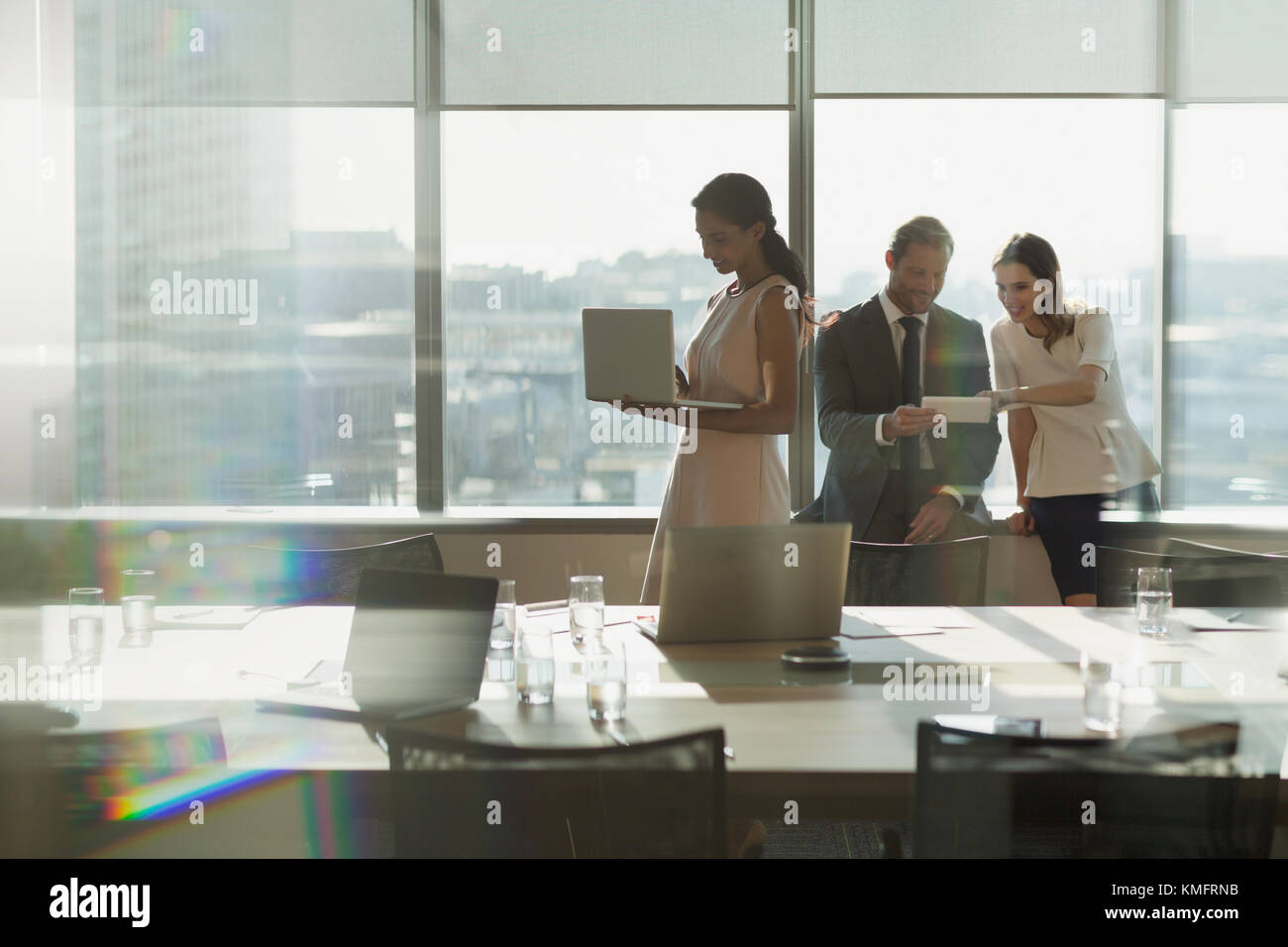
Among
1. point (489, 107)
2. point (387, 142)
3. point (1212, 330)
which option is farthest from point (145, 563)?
point (1212, 330)

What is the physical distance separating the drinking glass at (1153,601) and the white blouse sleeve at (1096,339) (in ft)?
4.84

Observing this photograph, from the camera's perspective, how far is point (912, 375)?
3822 mm

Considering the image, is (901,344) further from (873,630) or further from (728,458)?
(873,630)

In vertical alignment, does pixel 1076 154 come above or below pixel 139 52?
below

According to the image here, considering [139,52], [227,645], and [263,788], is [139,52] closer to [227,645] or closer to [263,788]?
[227,645]

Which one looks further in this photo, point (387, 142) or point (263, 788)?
point (387, 142)

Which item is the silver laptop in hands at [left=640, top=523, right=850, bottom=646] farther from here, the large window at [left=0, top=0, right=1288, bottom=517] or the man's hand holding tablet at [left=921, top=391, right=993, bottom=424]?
the large window at [left=0, top=0, right=1288, bottom=517]

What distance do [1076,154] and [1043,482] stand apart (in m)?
1.56

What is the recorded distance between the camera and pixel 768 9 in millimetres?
4582

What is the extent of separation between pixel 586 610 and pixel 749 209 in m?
1.28

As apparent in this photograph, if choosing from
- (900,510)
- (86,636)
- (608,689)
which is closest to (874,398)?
(900,510)

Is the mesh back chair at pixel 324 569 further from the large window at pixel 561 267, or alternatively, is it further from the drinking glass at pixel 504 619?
the large window at pixel 561 267

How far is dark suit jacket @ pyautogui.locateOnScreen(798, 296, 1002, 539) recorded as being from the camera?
3750 mm

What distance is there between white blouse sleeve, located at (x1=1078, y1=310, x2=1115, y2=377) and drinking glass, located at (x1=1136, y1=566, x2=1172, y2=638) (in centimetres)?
147
